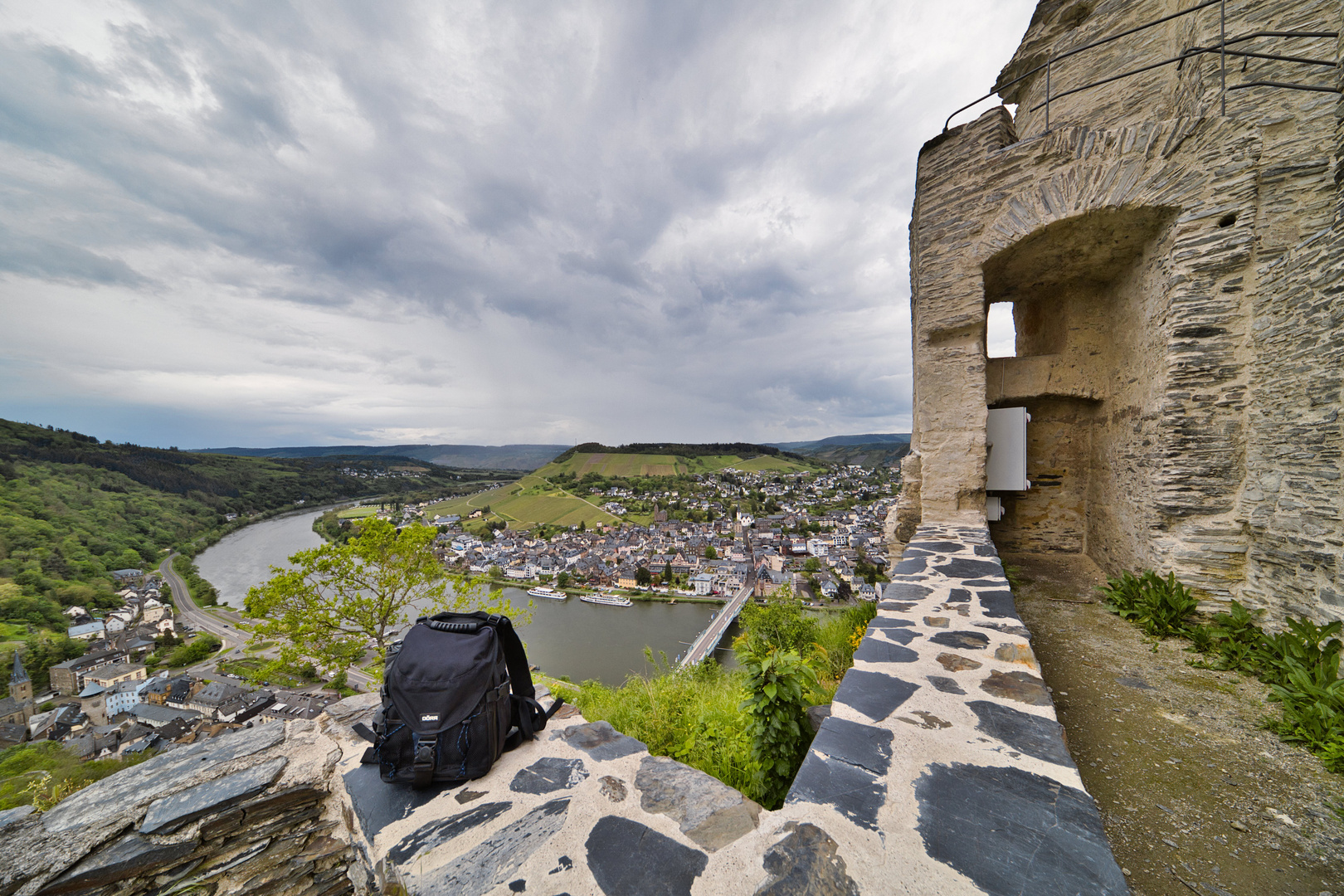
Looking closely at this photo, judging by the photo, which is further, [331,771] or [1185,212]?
[1185,212]

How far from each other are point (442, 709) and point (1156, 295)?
6291 millimetres

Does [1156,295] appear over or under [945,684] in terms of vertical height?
over

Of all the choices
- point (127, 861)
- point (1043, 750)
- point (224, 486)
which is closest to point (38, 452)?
point (224, 486)

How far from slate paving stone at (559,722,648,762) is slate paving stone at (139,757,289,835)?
4.22ft

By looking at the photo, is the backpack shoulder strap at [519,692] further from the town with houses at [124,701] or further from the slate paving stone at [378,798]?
the town with houses at [124,701]

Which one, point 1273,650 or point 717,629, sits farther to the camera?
point 717,629

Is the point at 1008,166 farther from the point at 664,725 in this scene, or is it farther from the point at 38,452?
the point at 38,452

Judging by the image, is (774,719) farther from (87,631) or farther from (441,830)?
(87,631)

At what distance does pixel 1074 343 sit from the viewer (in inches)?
204

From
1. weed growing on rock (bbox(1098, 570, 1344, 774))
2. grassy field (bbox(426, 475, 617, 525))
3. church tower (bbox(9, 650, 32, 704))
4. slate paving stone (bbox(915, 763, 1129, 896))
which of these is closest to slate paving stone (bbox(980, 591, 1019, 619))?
weed growing on rock (bbox(1098, 570, 1344, 774))

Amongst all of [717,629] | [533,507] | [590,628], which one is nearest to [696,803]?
[717,629]

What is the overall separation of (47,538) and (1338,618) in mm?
46342

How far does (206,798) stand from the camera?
1817 millimetres

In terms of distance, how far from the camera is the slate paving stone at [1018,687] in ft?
6.21
